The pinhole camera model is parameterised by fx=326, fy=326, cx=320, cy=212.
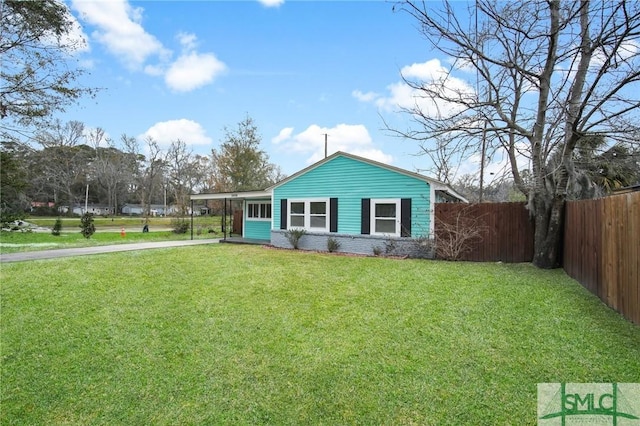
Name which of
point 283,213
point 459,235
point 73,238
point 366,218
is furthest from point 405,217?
point 73,238

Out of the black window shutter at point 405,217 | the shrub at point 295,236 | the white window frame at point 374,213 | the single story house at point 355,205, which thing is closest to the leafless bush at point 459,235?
the single story house at point 355,205

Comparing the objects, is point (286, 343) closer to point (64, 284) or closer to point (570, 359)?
point (570, 359)

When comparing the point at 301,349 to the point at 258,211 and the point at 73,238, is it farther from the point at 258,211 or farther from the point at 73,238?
the point at 73,238

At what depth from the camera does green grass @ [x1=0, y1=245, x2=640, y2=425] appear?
2.91m

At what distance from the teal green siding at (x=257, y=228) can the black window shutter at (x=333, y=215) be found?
4930 mm

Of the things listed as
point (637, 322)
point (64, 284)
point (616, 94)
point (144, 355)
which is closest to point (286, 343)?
point (144, 355)

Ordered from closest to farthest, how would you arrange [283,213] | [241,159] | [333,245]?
[333,245] < [283,213] < [241,159]

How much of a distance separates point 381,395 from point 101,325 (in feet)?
13.7

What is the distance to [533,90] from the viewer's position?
27.0 ft

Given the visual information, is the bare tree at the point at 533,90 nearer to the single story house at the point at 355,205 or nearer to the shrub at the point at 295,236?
the single story house at the point at 355,205

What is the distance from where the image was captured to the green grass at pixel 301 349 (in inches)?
115

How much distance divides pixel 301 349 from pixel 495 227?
847 centimetres

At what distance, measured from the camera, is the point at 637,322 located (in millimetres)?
3943
